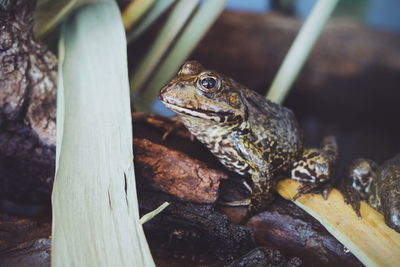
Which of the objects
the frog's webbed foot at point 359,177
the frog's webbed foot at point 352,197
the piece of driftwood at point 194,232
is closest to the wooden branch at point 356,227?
the frog's webbed foot at point 352,197

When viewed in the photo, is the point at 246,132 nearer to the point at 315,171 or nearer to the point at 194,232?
the point at 315,171

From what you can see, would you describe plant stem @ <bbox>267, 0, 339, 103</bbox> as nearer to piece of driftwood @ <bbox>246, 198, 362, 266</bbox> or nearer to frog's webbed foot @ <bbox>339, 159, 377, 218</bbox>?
frog's webbed foot @ <bbox>339, 159, 377, 218</bbox>

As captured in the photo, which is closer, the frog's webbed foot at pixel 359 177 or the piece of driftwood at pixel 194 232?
the piece of driftwood at pixel 194 232

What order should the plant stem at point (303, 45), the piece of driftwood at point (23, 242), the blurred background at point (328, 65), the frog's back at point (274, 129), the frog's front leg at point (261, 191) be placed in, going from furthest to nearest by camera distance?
the blurred background at point (328, 65) < the plant stem at point (303, 45) < the frog's back at point (274, 129) < the frog's front leg at point (261, 191) < the piece of driftwood at point (23, 242)

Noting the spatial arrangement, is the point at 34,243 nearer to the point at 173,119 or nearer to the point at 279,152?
the point at 173,119

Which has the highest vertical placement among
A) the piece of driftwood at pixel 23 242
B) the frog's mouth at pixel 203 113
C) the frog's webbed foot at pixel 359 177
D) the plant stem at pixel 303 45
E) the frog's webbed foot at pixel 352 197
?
the plant stem at pixel 303 45

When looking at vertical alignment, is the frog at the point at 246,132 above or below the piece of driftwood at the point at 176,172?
above

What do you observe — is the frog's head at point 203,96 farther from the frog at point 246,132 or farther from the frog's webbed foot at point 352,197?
the frog's webbed foot at point 352,197

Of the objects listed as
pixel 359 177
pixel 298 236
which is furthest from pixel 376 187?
pixel 298 236

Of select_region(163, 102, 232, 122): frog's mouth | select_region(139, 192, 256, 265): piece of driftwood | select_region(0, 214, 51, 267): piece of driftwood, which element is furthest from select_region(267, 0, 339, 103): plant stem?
select_region(0, 214, 51, 267): piece of driftwood
